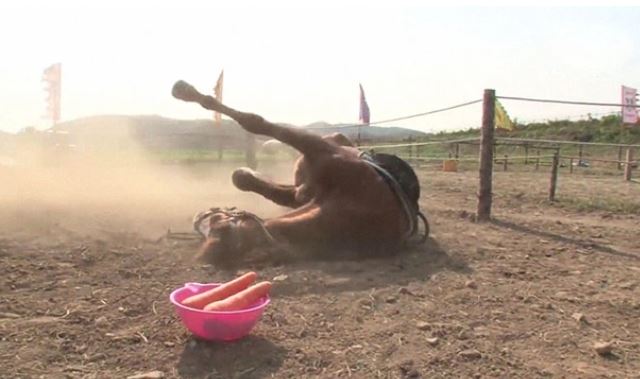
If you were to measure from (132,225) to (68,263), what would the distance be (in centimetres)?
153

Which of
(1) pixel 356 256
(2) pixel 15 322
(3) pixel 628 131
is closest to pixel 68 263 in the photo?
(2) pixel 15 322

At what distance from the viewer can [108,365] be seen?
232cm

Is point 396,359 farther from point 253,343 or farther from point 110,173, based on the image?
point 110,173

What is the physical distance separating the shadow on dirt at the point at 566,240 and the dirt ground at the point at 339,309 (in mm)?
33

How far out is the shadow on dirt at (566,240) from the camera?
4695 mm

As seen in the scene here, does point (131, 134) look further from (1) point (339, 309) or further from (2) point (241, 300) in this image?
(2) point (241, 300)

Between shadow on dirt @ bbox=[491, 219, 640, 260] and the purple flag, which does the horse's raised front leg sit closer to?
shadow on dirt @ bbox=[491, 219, 640, 260]

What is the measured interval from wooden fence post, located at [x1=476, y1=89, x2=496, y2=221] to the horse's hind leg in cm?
221

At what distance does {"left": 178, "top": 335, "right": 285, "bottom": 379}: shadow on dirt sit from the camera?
2.27m

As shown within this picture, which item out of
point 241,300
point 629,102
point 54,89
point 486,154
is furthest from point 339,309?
point 629,102

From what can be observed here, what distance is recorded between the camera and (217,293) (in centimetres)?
267

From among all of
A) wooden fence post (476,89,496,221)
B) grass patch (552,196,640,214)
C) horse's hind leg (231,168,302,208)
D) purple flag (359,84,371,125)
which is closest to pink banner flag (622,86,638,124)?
purple flag (359,84,371,125)

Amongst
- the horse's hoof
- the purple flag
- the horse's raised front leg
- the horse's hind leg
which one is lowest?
the horse's hind leg

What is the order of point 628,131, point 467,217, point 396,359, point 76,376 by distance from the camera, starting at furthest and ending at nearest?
1. point 628,131
2. point 467,217
3. point 396,359
4. point 76,376
